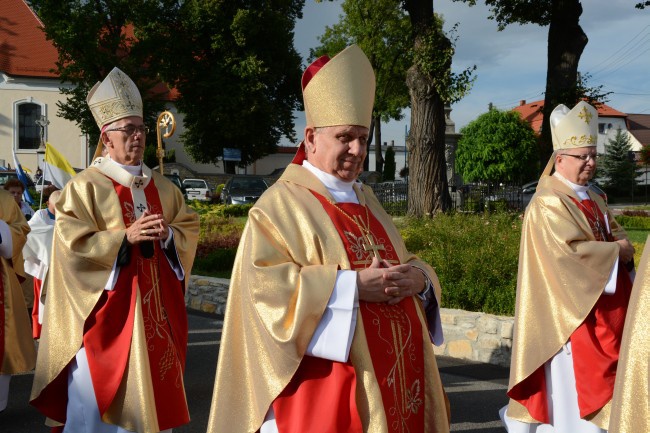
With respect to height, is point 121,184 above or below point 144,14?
below

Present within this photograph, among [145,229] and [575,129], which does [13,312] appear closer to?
[145,229]

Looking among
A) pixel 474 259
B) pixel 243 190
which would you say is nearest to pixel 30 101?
pixel 243 190

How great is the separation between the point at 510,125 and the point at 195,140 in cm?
1675

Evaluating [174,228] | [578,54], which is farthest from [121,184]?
[578,54]

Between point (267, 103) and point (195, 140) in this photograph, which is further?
point (195, 140)

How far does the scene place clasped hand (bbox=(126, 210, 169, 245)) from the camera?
4613mm

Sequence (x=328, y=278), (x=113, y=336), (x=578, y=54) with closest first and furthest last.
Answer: (x=328, y=278) < (x=113, y=336) < (x=578, y=54)

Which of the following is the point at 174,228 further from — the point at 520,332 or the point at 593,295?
the point at 593,295

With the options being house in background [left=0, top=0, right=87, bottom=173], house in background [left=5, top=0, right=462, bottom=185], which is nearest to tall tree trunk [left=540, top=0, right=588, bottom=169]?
house in background [left=5, top=0, right=462, bottom=185]

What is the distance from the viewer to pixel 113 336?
15.4 ft

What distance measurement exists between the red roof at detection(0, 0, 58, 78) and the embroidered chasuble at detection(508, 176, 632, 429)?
43.4 meters

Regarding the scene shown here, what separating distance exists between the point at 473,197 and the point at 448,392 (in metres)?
10.1

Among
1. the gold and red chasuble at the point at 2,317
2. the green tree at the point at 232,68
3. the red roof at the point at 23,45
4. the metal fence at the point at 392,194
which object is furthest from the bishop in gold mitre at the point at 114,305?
the red roof at the point at 23,45

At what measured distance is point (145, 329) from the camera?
15.5 feet
